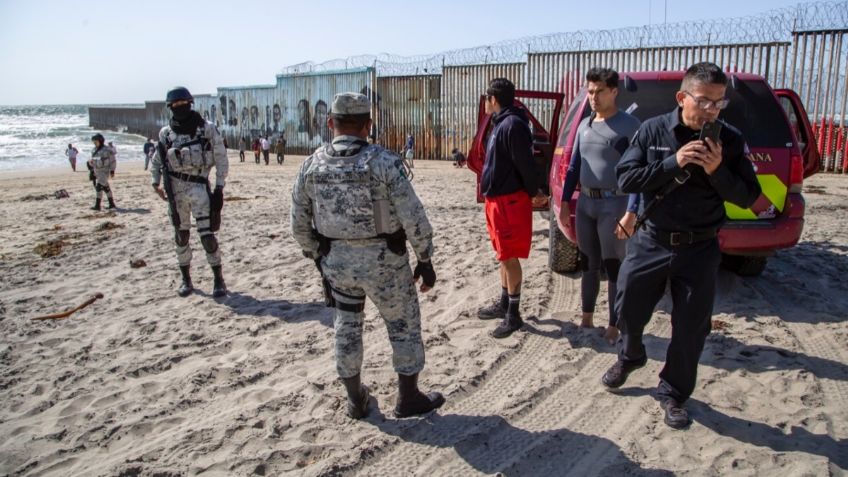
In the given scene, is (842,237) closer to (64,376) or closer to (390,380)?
(390,380)

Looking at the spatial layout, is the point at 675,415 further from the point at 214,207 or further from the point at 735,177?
the point at 214,207

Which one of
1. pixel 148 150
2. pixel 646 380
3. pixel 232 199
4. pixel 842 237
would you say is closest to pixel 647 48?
pixel 842 237

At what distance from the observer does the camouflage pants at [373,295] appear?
10.6 ft

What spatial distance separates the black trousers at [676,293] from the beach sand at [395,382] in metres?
0.32

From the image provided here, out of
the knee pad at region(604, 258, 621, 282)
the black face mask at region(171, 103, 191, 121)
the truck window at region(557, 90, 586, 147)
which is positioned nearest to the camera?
the knee pad at region(604, 258, 621, 282)

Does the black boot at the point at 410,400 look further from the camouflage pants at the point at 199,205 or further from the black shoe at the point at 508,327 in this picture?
the camouflage pants at the point at 199,205

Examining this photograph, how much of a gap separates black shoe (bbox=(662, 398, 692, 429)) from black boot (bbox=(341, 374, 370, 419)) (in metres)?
1.64

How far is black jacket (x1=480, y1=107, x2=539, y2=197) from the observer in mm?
4375

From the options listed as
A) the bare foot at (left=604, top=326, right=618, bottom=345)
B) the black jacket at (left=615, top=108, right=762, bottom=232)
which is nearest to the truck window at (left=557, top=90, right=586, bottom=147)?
the bare foot at (left=604, top=326, right=618, bottom=345)

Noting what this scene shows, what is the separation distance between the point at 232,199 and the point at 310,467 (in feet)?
32.8

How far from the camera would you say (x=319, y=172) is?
3.17m

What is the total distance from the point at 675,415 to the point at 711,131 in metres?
1.51

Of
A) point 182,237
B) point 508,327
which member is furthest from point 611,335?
point 182,237

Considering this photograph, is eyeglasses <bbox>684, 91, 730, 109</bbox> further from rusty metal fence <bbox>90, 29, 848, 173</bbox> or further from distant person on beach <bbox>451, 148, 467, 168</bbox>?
distant person on beach <bbox>451, 148, 467, 168</bbox>
